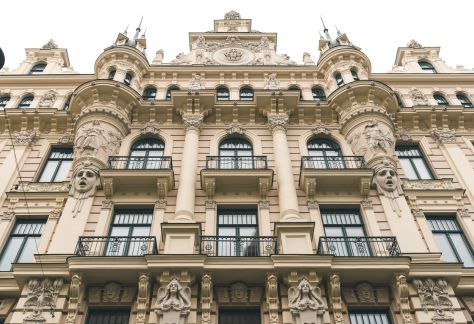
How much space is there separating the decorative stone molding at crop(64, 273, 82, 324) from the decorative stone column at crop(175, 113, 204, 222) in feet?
13.4

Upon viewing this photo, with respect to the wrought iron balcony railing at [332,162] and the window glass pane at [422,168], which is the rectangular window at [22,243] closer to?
the wrought iron balcony railing at [332,162]

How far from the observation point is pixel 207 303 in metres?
14.9

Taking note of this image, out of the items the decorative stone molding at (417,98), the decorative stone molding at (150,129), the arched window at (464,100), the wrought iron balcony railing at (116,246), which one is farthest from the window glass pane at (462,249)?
the decorative stone molding at (150,129)

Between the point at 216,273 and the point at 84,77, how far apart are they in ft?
55.4

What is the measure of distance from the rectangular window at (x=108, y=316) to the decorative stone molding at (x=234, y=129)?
1047 cm

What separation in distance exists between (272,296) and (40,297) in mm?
7175

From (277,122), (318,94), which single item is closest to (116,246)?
(277,122)

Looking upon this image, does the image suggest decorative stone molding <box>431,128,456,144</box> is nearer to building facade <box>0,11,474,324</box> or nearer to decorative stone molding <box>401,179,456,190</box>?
building facade <box>0,11,474,324</box>

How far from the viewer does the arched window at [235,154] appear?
69.1ft

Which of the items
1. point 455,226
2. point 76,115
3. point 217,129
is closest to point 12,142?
point 76,115

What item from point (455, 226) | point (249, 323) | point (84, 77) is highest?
point (84, 77)

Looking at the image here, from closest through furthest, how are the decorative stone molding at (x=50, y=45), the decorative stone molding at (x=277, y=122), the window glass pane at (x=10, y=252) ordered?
the window glass pane at (x=10, y=252) → the decorative stone molding at (x=277, y=122) → the decorative stone molding at (x=50, y=45)

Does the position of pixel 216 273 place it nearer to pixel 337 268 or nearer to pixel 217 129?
pixel 337 268

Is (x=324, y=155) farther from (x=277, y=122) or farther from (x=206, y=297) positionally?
(x=206, y=297)
